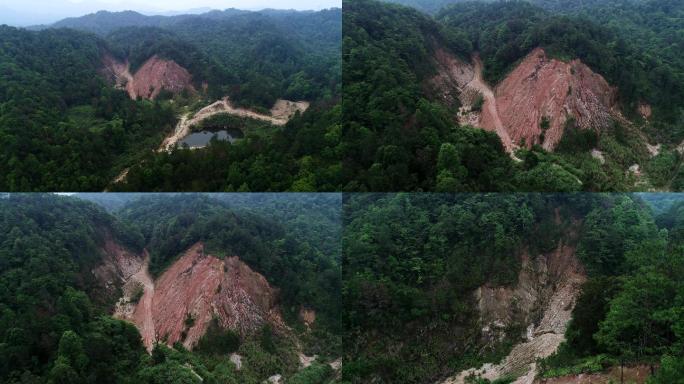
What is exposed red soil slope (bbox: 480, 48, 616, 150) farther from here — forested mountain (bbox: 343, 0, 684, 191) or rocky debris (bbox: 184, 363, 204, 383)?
rocky debris (bbox: 184, 363, 204, 383)

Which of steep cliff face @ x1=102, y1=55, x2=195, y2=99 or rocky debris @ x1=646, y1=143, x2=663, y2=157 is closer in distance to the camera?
rocky debris @ x1=646, y1=143, x2=663, y2=157

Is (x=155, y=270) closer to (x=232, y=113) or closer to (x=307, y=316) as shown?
(x=307, y=316)

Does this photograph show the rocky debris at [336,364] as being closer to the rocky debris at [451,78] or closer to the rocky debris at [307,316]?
the rocky debris at [307,316]

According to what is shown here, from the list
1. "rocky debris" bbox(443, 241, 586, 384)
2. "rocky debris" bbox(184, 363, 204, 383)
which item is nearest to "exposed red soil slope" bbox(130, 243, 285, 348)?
"rocky debris" bbox(184, 363, 204, 383)

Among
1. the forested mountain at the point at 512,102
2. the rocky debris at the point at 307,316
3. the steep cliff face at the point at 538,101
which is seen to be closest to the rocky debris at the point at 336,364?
the rocky debris at the point at 307,316

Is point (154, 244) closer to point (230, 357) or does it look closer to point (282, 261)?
point (282, 261)

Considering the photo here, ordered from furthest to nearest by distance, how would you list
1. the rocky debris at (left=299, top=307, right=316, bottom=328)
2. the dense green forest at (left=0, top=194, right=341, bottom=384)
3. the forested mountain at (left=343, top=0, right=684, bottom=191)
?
the forested mountain at (left=343, top=0, right=684, bottom=191)
the rocky debris at (left=299, top=307, right=316, bottom=328)
the dense green forest at (left=0, top=194, right=341, bottom=384)

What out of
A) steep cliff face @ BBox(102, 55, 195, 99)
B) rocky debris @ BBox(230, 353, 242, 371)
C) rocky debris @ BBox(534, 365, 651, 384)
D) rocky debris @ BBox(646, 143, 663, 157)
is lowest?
rocky debris @ BBox(230, 353, 242, 371)

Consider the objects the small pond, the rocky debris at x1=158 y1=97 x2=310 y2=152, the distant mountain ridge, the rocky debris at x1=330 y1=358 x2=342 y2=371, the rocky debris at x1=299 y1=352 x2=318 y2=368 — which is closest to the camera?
the rocky debris at x1=330 y1=358 x2=342 y2=371
